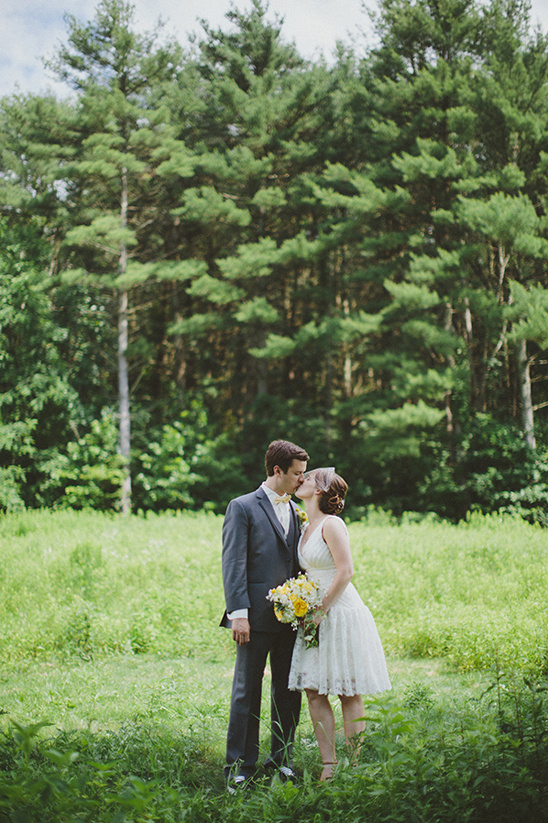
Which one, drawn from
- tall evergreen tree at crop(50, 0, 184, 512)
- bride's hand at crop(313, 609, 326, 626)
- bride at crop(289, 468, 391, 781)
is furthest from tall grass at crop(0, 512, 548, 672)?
tall evergreen tree at crop(50, 0, 184, 512)

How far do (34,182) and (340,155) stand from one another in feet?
34.9

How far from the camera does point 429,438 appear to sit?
17.2 m

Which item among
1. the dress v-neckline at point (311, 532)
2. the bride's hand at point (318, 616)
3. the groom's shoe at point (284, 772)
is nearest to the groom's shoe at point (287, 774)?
the groom's shoe at point (284, 772)

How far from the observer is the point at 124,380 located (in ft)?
59.8

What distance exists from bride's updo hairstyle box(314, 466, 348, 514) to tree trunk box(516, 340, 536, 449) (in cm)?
1375

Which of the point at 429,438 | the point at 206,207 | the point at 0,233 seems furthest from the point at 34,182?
the point at 429,438

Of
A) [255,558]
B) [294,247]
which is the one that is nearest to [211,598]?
[255,558]

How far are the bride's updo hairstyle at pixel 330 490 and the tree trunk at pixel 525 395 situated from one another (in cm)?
1375

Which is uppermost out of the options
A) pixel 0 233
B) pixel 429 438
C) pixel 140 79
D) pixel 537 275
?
pixel 140 79

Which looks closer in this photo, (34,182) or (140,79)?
(140,79)

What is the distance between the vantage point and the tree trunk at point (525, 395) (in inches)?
634

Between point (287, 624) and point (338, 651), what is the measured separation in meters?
0.38

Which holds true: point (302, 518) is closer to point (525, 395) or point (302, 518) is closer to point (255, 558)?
point (255, 558)

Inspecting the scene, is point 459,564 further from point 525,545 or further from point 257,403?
point 257,403
